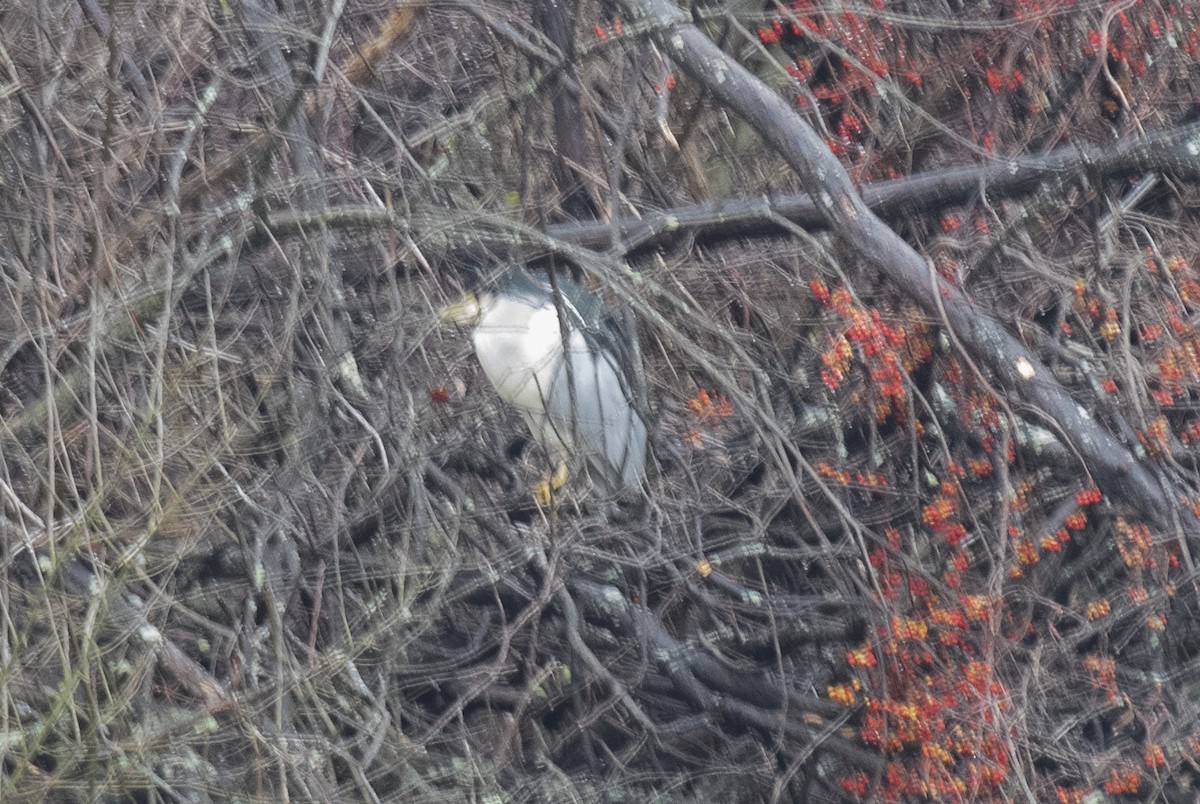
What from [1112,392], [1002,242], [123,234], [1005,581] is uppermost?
[123,234]

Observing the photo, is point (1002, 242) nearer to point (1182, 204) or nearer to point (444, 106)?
point (1182, 204)

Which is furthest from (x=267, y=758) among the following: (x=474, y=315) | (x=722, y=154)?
(x=722, y=154)

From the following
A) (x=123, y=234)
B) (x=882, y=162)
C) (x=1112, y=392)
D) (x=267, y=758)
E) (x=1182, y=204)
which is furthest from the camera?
(x=882, y=162)

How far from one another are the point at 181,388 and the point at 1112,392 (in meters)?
2.47

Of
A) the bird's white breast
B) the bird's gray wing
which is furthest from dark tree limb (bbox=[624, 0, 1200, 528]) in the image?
the bird's white breast

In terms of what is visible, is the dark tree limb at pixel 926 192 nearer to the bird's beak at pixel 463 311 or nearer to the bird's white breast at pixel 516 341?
the bird's beak at pixel 463 311

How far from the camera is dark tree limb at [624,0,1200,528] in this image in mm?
3219

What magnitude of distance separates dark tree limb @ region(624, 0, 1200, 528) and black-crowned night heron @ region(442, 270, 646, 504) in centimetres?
90

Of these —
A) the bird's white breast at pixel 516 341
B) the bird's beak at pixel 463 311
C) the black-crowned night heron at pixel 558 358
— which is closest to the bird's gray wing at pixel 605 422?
the black-crowned night heron at pixel 558 358

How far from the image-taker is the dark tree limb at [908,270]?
3.22m

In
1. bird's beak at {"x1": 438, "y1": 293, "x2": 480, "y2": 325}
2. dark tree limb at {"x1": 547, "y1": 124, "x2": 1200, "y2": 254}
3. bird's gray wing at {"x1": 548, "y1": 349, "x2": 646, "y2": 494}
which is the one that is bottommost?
bird's gray wing at {"x1": 548, "y1": 349, "x2": 646, "y2": 494}

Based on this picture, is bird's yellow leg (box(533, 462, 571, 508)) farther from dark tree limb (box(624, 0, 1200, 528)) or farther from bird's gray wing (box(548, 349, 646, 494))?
dark tree limb (box(624, 0, 1200, 528))

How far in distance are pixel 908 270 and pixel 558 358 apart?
1547mm

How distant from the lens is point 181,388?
3127 mm
